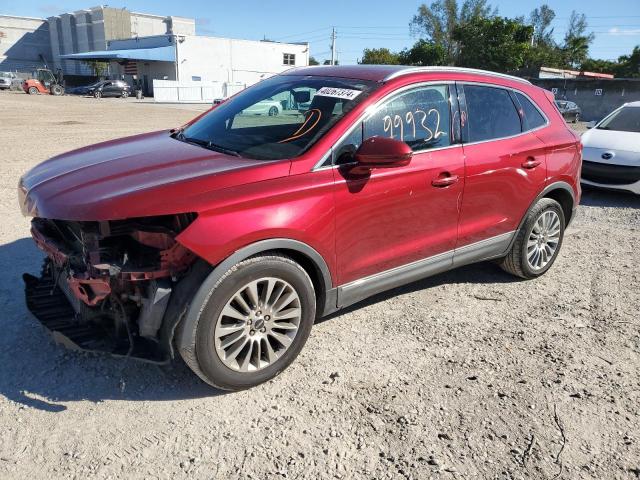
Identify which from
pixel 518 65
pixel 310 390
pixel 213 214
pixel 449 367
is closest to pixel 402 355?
pixel 449 367

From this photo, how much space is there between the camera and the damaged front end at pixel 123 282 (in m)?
2.66

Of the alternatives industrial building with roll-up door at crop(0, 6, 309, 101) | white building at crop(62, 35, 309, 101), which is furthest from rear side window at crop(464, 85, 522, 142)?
white building at crop(62, 35, 309, 101)

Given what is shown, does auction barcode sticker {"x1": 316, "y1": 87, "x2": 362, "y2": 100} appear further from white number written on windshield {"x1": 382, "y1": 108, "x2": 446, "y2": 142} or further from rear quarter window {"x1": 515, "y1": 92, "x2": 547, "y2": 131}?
rear quarter window {"x1": 515, "y1": 92, "x2": 547, "y2": 131}

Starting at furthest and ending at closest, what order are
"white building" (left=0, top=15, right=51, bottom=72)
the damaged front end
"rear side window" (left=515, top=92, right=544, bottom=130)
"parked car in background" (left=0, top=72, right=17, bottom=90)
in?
"white building" (left=0, top=15, right=51, bottom=72), "parked car in background" (left=0, top=72, right=17, bottom=90), "rear side window" (left=515, top=92, right=544, bottom=130), the damaged front end

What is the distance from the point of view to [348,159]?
125 inches

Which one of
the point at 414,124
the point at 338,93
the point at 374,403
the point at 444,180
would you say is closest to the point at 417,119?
the point at 414,124

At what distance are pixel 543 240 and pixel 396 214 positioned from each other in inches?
81.8

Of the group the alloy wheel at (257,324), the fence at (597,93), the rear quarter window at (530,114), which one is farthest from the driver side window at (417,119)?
the fence at (597,93)

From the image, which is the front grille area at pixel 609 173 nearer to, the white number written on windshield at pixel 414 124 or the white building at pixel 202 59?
the white number written on windshield at pixel 414 124

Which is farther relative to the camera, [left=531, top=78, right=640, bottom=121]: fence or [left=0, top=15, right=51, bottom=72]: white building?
[left=0, top=15, right=51, bottom=72]: white building

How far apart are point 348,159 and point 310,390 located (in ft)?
4.68

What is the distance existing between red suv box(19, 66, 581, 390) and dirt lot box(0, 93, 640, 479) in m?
0.33

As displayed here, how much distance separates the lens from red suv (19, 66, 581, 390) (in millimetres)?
2686

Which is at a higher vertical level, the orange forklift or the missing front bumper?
the orange forklift
